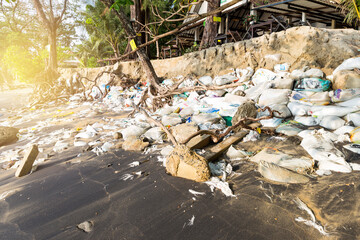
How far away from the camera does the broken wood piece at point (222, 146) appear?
1.57m

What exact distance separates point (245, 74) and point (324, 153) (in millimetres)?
2295

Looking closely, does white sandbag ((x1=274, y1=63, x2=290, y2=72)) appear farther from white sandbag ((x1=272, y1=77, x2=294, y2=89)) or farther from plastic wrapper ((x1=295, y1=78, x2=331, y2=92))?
plastic wrapper ((x1=295, y1=78, x2=331, y2=92))

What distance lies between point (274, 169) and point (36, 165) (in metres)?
2.21

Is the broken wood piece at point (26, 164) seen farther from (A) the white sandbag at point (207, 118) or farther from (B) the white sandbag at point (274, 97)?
(B) the white sandbag at point (274, 97)

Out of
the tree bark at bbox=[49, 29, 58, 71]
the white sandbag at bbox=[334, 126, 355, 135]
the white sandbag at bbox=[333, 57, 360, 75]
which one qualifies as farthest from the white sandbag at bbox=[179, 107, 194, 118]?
the tree bark at bbox=[49, 29, 58, 71]

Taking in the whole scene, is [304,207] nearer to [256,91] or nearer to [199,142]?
[199,142]

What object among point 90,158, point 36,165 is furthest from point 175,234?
point 36,165

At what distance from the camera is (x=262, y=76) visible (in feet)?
10.4

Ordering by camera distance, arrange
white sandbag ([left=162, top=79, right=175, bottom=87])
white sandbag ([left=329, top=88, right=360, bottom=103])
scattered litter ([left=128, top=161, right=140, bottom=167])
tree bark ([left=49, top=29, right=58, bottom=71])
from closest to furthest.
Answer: scattered litter ([left=128, top=161, right=140, bottom=167]) < white sandbag ([left=329, top=88, right=360, bottom=103]) < white sandbag ([left=162, top=79, right=175, bottom=87]) < tree bark ([left=49, top=29, right=58, bottom=71])

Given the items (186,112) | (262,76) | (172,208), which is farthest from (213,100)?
(172,208)

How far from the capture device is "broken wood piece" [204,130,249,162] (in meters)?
1.57

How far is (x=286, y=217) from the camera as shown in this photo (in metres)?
0.94

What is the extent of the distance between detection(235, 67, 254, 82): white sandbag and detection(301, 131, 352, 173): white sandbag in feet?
6.23

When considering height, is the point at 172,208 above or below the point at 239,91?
below
